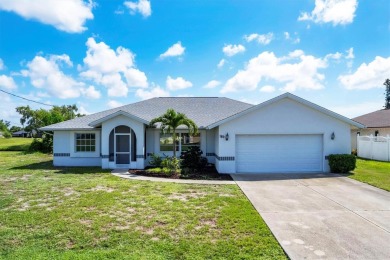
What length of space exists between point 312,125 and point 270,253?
36.6ft

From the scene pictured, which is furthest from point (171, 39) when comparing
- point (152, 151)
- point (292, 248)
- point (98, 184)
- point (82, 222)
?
point (292, 248)

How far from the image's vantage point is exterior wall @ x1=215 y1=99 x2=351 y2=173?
46.6 ft

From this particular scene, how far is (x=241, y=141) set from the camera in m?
14.5

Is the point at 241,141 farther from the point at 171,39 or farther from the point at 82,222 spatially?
the point at 82,222

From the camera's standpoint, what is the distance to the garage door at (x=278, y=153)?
14.4 metres

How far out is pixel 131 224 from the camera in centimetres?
632

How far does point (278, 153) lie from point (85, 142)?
43.3 feet

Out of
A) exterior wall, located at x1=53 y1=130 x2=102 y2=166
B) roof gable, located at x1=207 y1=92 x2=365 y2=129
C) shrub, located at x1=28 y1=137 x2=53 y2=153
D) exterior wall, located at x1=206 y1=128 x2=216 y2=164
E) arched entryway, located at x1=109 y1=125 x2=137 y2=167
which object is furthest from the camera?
shrub, located at x1=28 y1=137 x2=53 y2=153

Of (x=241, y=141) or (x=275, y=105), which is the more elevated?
(x=275, y=105)

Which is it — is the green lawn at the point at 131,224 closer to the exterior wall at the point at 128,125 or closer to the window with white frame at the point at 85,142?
the exterior wall at the point at 128,125

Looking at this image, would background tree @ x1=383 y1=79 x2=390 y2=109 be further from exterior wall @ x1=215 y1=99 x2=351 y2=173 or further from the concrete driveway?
the concrete driveway

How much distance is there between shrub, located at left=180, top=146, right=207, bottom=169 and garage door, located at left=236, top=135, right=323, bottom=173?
2.48 meters

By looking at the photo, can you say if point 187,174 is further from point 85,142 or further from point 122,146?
point 85,142

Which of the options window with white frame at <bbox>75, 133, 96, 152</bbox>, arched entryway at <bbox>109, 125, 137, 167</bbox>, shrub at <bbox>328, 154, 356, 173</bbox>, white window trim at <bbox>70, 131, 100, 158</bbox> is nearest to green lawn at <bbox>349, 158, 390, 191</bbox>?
shrub at <bbox>328, 154, 356, 173</bbox>
